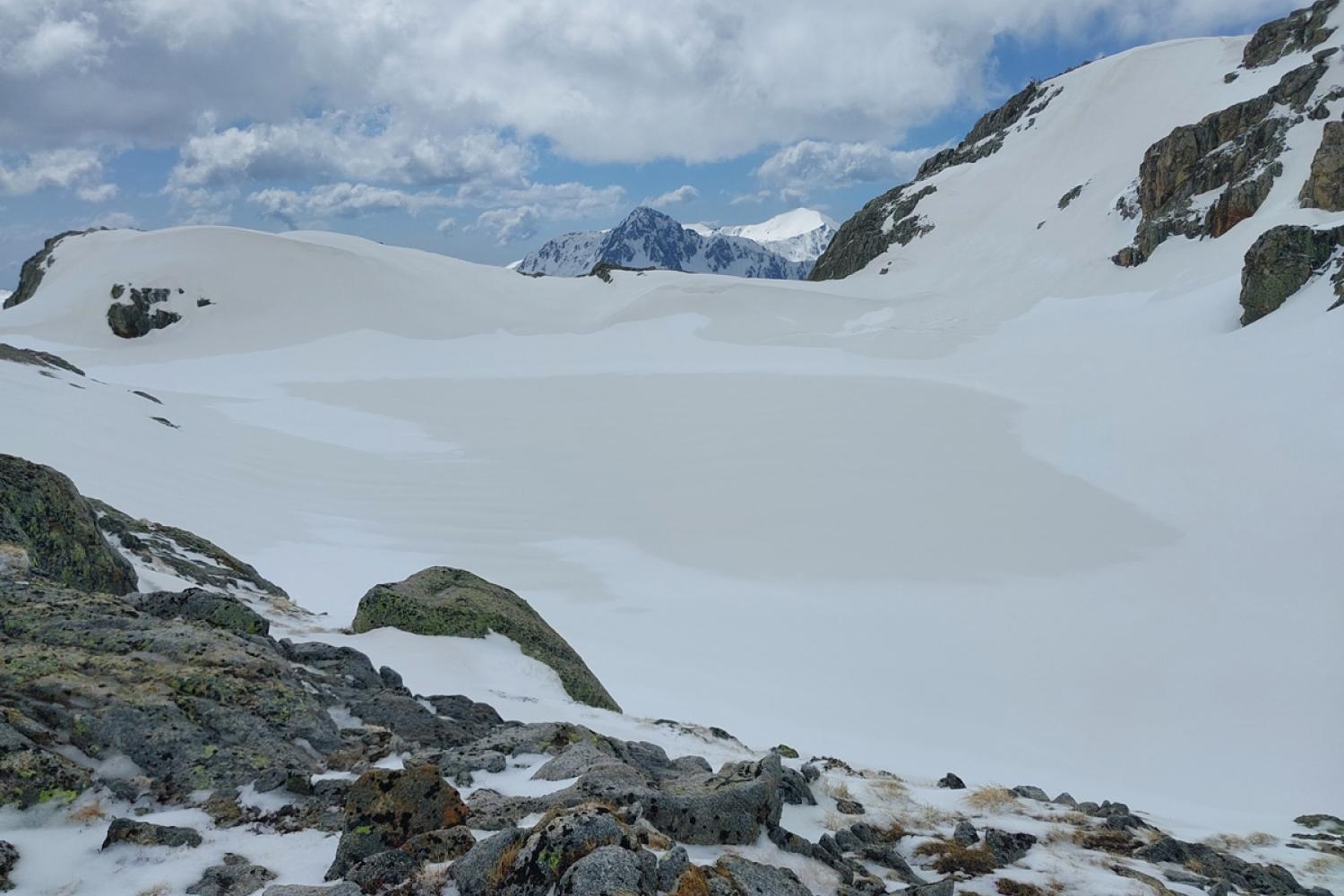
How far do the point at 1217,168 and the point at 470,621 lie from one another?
6341cm

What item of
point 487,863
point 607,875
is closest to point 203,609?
point 487,863

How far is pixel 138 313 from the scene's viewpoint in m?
62.6

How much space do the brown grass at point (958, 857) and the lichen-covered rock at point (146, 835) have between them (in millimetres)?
4837

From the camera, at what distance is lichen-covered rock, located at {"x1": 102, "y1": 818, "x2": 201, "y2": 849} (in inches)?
173

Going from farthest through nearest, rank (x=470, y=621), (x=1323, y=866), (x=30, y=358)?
(x=30, y=358) → (x=470, y=621) → (x=1323, y=866)

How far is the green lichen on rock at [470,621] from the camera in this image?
10695 mm

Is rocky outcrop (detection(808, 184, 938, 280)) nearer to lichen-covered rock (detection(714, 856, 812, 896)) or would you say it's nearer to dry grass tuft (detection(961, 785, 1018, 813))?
dry grass tuft (detection(961, 785, 1018, 813))

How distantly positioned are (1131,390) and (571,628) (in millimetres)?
25736

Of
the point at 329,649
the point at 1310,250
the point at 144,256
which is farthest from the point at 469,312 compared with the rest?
the point at 329,649

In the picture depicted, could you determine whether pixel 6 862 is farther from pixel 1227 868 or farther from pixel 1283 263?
pixel 1283 263

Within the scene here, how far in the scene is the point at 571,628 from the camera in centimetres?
1524

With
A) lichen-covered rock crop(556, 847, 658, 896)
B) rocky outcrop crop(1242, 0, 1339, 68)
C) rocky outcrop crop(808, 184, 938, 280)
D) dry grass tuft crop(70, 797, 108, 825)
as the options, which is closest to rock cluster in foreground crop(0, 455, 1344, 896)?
lichen-covered rock crop(556, 847, 658, 896)

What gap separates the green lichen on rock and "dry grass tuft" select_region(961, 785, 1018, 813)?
4999 mm

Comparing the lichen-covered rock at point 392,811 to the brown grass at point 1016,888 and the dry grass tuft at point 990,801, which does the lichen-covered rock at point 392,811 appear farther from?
the dry grass tuft at point 990,801
